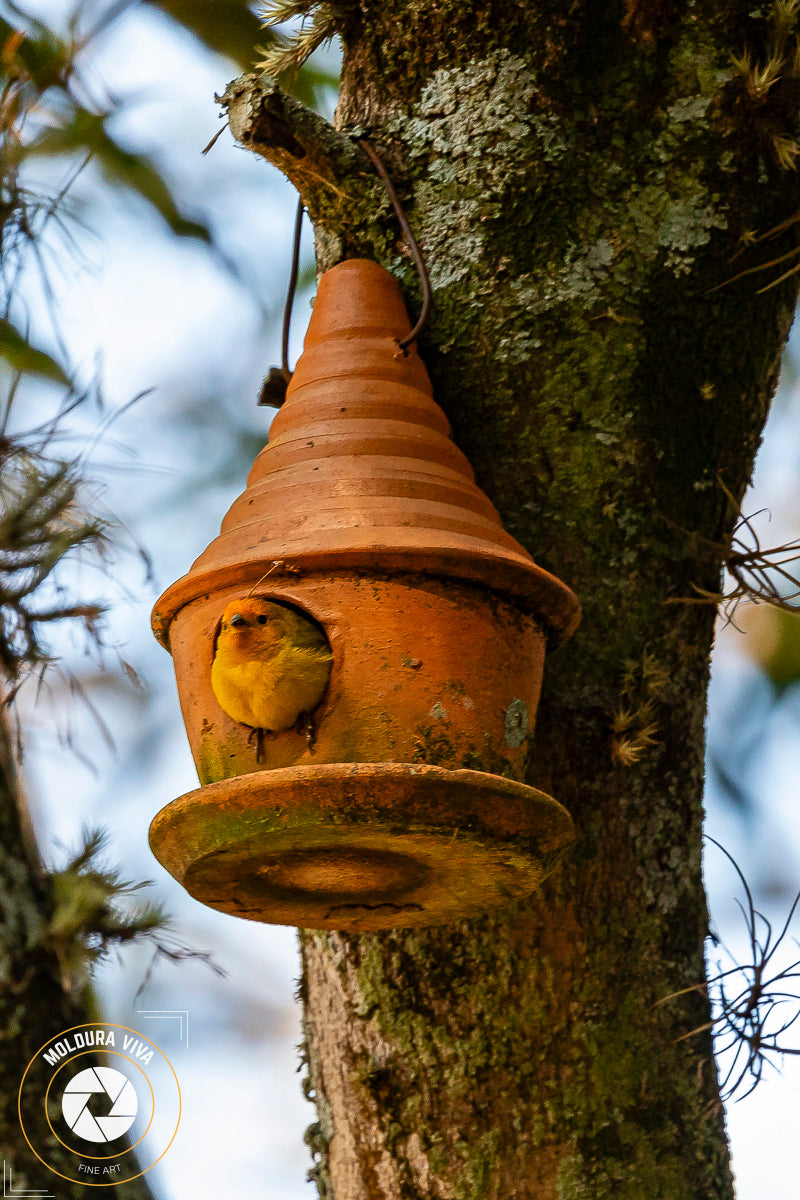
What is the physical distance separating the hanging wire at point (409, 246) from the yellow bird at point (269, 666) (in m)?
0.46

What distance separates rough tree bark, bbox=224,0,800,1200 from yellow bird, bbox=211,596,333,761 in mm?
476

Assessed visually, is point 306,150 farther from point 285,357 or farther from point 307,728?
point 307,728

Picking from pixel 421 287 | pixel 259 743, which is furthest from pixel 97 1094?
pixel 421 287

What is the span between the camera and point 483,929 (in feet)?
5.48

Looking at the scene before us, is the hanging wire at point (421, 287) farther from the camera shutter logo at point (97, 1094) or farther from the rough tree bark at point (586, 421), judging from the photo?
the camera shutter logo at point (97, 1094)

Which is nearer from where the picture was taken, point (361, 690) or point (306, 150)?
point (361, 690)

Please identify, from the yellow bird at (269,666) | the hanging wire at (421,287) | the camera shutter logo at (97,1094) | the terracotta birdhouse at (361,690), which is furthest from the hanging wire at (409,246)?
the camera shutter logo at (97,1094)

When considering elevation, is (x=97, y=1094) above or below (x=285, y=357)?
below

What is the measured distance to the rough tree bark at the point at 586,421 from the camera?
1.66 metres

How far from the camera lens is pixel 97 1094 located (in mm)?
2012

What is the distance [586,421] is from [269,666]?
69 cm

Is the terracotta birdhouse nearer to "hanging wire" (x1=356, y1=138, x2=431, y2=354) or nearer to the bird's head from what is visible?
the bird's head

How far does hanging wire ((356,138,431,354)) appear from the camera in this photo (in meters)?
1.61

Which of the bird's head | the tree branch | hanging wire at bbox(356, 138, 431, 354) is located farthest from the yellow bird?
the tree branch
